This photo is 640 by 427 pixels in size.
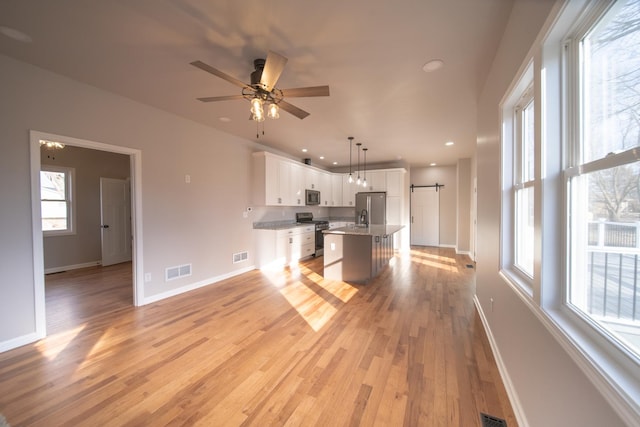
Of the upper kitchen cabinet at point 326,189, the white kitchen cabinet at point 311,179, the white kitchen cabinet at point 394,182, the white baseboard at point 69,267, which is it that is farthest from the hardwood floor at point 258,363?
the upper kitchen cabinet at point 326,189

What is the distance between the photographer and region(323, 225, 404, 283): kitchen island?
421 cm

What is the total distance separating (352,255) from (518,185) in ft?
8.97

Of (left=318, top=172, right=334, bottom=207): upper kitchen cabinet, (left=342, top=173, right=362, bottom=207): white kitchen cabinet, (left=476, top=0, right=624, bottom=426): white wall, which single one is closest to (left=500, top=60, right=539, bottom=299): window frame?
(left=476, top=0, right=624, bottom=426): white wall

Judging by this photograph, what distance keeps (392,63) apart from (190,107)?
2712 millimetres

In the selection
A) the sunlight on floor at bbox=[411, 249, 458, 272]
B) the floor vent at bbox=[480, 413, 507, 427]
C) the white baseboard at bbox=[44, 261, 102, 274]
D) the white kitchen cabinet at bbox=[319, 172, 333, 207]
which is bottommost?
the floor vent at bbox=[480, 413, 507, 427]

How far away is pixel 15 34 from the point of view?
203 cm

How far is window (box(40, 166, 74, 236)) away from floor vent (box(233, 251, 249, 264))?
150 inches

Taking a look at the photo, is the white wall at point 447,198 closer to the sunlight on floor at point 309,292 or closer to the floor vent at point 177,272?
the sunlight on floor at point 309,292

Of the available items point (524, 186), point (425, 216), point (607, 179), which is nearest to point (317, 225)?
point (425, 216)

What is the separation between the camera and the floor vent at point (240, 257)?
15.8 ft

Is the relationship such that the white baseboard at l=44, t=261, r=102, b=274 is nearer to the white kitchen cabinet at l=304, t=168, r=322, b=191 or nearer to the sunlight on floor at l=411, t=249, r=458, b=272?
the white kitchen cabinet at l=304, t=168, r=322, b=191

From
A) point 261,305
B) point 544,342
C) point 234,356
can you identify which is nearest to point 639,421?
point 544,342

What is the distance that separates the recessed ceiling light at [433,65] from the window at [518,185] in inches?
29.9

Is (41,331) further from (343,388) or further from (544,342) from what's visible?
(544,342)
